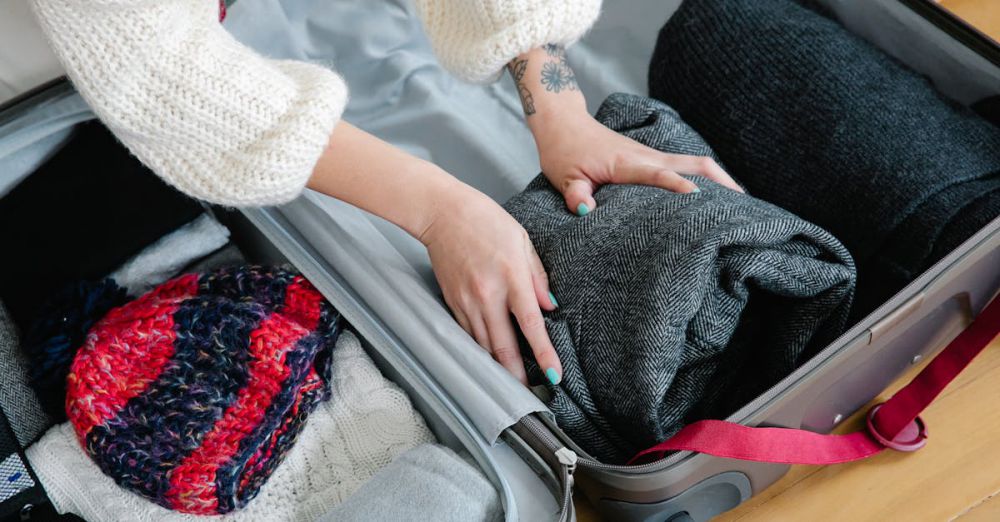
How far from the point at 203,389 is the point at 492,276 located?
27 cm

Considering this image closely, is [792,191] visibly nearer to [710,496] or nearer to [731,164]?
[731,164]

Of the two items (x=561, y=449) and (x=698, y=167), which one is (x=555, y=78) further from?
(x=561, y=449)

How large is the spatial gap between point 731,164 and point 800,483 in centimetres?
32

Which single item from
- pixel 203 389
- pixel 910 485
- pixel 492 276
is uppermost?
pixel 492 276

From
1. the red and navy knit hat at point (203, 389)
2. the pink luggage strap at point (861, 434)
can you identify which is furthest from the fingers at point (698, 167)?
the red and navy knit hat at point (203, 389)

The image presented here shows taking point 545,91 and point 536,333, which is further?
point 545,91

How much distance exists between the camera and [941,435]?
0.85m

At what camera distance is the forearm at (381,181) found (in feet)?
2.32

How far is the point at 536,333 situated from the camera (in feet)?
2.29

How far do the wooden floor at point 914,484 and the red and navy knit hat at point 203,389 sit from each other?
1.01ft

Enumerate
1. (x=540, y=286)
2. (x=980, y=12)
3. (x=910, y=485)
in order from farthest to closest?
(x=980, y=12)
(x=910, y=485)
(x=540, y=286)

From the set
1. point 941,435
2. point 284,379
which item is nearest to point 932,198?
point 941,435

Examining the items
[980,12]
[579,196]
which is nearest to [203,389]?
[579,196]

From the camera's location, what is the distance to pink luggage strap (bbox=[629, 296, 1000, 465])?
24.8 inches
